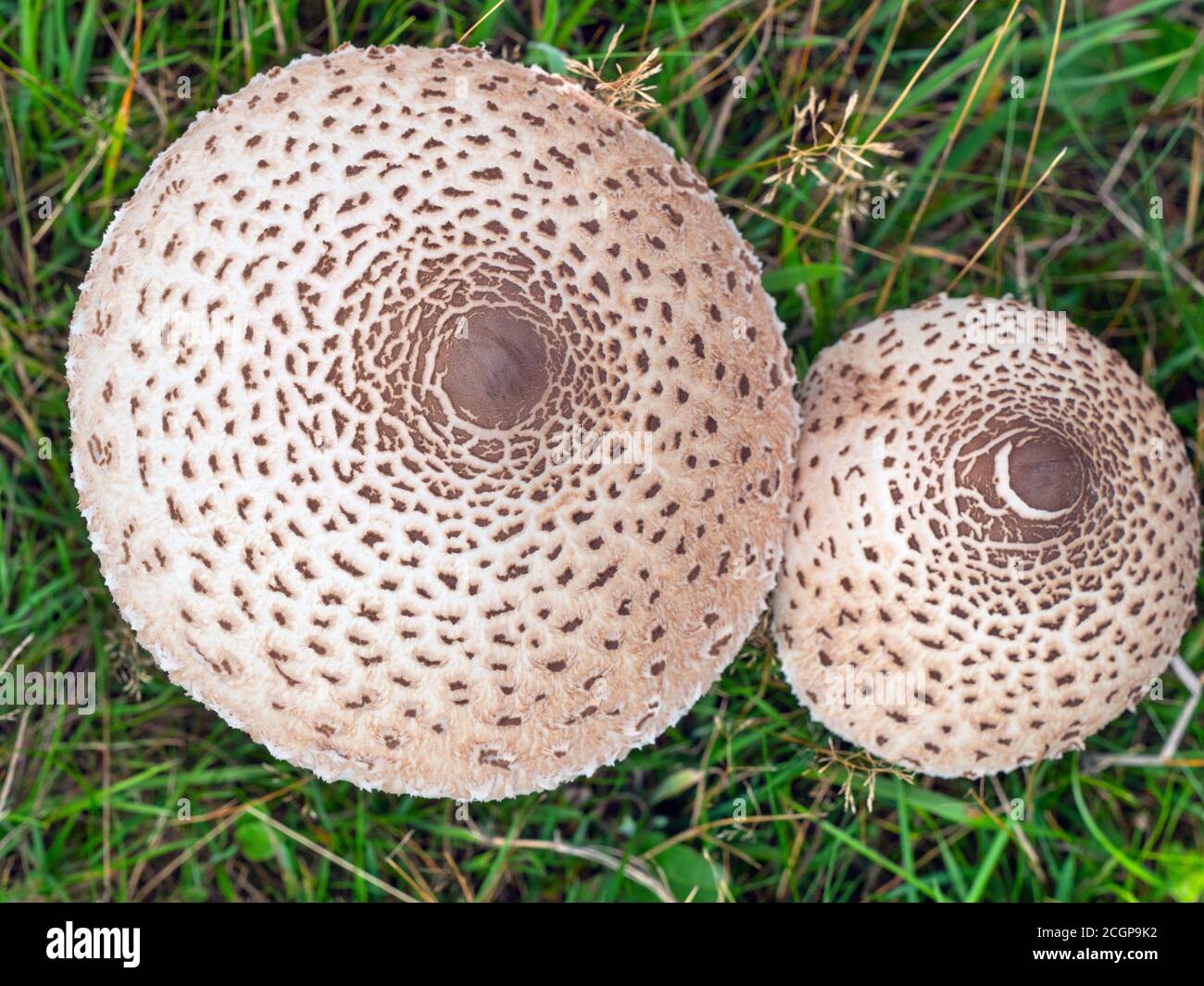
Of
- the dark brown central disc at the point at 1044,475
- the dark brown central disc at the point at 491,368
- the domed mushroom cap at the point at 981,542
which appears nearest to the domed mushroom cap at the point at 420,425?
the dark brown central disc at the point at 491,368

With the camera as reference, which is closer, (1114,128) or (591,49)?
(591,49)

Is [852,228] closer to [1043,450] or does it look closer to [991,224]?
[991,224]

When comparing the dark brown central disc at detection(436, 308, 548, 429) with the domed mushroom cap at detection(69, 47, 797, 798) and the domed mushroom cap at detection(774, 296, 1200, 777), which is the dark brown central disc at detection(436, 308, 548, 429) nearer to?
the domed mushroom cap at detection(69, 47, 797, 798)

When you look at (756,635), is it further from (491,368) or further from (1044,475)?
(491,368)

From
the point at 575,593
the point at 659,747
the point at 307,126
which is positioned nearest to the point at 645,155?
the point at 307,126

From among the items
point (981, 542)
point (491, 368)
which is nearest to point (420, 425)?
point (491, 368)

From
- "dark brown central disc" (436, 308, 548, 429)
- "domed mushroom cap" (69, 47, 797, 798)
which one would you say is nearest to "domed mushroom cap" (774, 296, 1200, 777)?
"domed mushroom cap" (69, 47, 797, 798)
